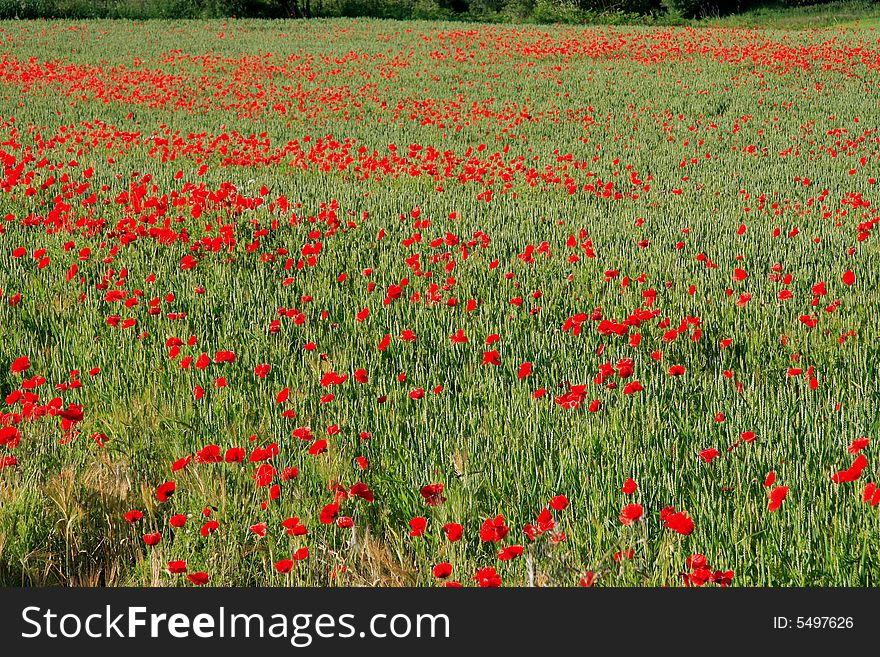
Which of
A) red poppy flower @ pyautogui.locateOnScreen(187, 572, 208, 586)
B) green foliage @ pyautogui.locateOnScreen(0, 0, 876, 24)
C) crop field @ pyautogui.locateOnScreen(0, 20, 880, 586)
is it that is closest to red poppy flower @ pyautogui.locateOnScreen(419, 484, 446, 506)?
crop field @ pyautogui.locateOnScreen(0, 20, 880, 586)

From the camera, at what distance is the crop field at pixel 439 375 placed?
2.37 m

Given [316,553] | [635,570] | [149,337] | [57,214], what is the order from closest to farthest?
[635,570], [316,553], [149,337], [57,214]

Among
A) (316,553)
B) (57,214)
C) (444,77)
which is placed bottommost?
(316,553)

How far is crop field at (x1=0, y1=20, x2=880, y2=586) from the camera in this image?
2.37m

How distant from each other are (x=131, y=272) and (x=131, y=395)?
84.6 inches

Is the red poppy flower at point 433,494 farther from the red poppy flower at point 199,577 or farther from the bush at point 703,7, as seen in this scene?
the bush at point 703,7

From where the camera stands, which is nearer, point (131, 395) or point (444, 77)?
point (131, 395)

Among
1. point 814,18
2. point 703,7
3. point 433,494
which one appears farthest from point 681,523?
point 703,7

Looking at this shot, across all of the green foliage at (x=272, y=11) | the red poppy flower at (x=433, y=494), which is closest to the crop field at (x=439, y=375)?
the red poppy flower at (x=433, y=494)

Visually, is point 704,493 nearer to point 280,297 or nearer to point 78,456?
point 78,456

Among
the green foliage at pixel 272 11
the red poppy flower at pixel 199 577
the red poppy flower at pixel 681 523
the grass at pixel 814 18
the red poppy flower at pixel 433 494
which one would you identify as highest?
the green foliage at pixel 272 11

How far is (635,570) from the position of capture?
2141mm

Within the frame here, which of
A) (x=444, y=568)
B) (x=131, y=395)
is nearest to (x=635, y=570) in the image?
(x=444, y=568)

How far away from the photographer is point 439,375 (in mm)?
3715
